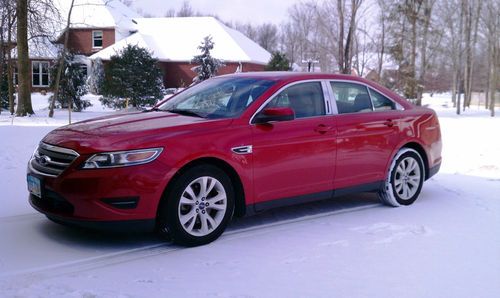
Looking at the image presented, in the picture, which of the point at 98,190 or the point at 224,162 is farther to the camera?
the point at 224,162

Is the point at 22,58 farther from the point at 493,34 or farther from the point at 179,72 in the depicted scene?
the point at 493,34

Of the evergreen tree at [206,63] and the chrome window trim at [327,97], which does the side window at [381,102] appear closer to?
the chrome window trim at [327,97]

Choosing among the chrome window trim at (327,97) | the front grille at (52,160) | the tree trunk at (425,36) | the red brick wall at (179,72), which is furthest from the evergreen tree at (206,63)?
the front grille at (52,160)

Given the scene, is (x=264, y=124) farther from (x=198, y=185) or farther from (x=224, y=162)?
(x=198, y=185)

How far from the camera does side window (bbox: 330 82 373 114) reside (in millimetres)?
6027

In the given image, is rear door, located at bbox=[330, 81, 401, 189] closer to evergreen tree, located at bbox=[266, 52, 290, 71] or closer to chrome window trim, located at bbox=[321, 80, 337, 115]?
chrome window trim, located at bbox=[321, 80, 337, 115]

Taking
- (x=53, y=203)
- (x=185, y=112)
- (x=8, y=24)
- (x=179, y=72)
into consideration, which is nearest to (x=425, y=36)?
(x=179, y=72)

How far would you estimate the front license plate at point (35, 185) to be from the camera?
478 centimetres

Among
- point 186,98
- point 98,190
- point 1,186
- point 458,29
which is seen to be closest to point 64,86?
point 1,186

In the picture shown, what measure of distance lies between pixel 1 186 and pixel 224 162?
3623 millimetres

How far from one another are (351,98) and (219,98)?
1581 millimetres

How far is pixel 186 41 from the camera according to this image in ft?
143

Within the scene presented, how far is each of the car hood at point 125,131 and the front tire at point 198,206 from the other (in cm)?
40

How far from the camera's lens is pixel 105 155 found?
4.49 metres
